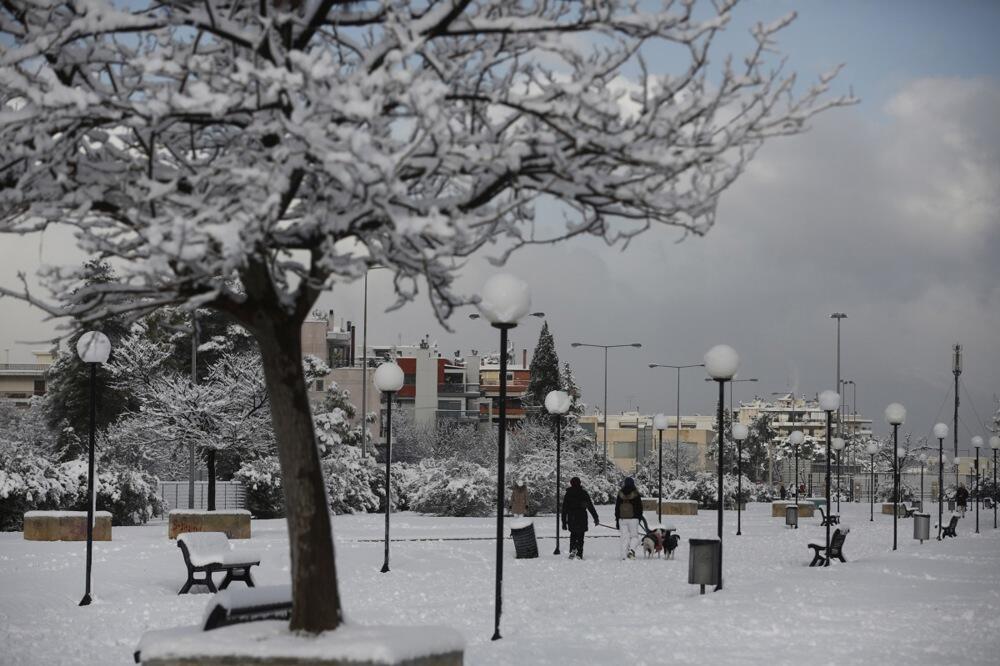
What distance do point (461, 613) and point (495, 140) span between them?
8.36 m

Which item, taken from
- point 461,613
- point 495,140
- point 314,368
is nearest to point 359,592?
point 461,613

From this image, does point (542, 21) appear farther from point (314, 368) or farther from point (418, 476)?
point (418, 476)

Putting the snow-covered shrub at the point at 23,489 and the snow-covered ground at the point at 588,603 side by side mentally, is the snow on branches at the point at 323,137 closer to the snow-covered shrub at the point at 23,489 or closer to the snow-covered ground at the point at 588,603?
the snow-covered ground at the point at 588,603

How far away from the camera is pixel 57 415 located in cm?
4728

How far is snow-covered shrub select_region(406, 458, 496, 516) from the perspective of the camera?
4694 cm

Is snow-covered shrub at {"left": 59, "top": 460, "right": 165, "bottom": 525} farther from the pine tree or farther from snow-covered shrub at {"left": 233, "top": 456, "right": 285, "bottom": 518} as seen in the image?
the pine tree

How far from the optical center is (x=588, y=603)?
16469 millimetres

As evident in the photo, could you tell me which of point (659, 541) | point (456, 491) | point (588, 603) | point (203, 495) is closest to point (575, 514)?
point (659, 541)

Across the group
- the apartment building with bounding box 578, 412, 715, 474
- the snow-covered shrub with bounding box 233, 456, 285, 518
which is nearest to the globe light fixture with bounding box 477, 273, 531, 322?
the snow-covered shrub with bounding box 233, 456, 285, 518

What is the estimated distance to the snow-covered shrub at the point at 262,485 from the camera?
4166cm

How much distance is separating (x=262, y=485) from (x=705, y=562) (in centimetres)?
2758

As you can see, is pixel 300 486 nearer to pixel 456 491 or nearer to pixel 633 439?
pixel 456 491

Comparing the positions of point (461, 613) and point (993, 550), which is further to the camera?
point (993, 550)

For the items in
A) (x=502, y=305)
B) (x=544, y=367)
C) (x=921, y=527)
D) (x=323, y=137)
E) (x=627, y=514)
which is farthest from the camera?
(x=544, y=367)
